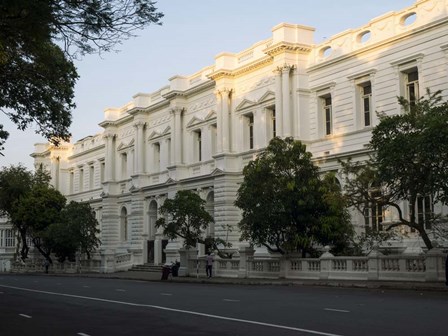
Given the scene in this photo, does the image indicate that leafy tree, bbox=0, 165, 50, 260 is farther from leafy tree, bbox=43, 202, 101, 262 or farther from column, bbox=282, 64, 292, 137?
column, bbox=282, 64, 292, 137

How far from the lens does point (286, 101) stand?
38188mm

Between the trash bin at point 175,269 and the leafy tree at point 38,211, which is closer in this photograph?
the trash bin at point 175,269

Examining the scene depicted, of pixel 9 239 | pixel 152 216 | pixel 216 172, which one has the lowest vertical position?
pixel 9 239

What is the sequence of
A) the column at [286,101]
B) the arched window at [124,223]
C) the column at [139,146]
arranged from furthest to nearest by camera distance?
the arched window at [124,223] → the column at [139,146] → the column at [286,101]

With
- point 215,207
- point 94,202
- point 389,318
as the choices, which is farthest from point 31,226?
point 389,318

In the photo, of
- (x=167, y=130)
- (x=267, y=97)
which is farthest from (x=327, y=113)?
(x=167, y=130)

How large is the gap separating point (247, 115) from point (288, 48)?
681cm

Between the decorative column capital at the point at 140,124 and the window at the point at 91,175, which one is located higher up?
the decorative column capital at the point at 140,124

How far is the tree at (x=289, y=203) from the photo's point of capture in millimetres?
30109

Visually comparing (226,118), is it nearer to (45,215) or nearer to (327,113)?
(327,113)

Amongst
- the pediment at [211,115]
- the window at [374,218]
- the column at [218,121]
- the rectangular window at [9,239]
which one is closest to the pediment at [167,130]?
the pediment at [211,115]

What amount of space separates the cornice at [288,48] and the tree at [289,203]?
27.9 ft

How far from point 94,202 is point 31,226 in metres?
7.22

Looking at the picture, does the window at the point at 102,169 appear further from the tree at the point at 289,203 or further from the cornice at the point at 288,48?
the tree at the point at 289,203
